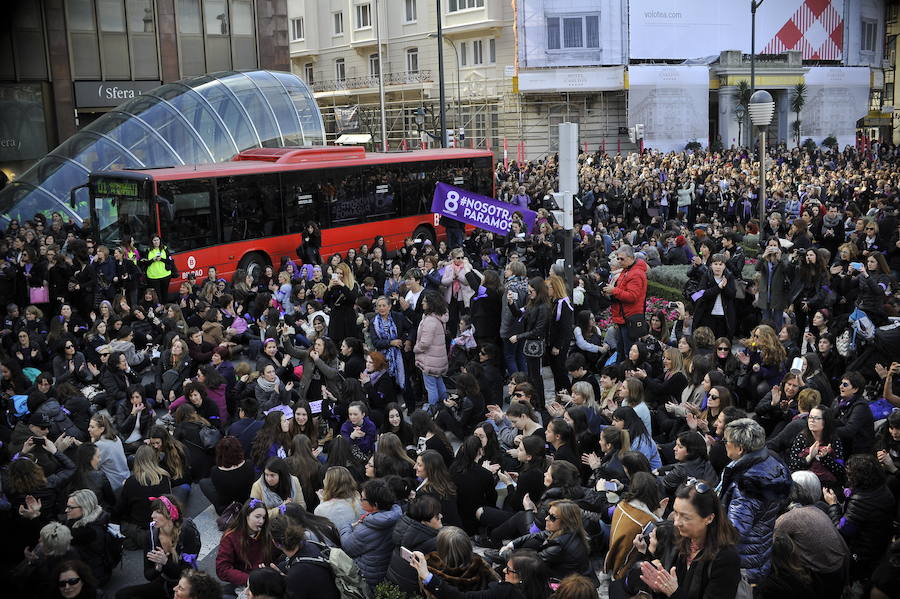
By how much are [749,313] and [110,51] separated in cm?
2821

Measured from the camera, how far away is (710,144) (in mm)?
49656

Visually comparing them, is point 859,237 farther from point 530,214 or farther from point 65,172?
point 65,172

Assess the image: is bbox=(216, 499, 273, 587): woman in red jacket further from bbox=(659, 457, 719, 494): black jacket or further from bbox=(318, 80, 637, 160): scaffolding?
bbox=(318, 80, 637, 160): scaffolding

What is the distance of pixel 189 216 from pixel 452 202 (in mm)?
5982

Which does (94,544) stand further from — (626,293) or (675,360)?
(626,293)

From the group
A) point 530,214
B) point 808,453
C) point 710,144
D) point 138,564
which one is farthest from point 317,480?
point 710,144

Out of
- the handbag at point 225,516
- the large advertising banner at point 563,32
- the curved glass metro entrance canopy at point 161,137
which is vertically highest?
the large advertising banner at point 563,32

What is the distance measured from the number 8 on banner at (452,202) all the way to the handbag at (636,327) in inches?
175

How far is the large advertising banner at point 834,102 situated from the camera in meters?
51.0

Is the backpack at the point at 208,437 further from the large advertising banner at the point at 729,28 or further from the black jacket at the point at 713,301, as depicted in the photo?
the large advertising banner at the point at 729,28

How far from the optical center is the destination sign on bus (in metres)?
17.4

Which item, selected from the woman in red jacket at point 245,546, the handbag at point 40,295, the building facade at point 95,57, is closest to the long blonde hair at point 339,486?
the woman in red jacket at point 245,546

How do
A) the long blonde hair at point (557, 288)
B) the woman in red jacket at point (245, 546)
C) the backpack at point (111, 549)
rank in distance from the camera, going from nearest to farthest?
the woman in red jacket at point (245, 546) → the backpack at point (111, 549) → the long blonde hair at point (557, 288)

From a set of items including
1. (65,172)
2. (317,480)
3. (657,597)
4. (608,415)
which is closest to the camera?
(657,597)
